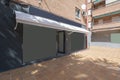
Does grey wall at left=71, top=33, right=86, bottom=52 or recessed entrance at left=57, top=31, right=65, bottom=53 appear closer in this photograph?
recessed entrance at left=57, top=31, right=65, bottom=53

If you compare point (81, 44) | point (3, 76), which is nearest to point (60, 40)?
point (81, 44)

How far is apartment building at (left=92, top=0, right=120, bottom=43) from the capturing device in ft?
73.9

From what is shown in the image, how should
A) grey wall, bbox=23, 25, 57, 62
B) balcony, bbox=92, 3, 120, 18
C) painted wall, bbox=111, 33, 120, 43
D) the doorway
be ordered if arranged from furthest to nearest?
painted wall, bbox=111, 33, 120, 43, balcony, bbox=92, 3, 120, 18, the doorway, grey wall, bbox=23, 25, 57, 62

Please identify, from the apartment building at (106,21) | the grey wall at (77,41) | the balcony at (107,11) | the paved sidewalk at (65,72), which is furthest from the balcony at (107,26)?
the paved sidewalk at (65,72)

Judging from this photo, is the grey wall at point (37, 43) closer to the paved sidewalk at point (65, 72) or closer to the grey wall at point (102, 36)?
the paved sidewalk at point (65, 72)

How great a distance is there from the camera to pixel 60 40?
14523 millimetres

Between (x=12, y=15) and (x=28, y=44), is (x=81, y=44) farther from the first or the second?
(x=12, y=15)

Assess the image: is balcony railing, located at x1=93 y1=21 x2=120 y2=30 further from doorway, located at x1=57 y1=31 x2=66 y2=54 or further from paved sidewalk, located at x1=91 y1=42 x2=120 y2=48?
doorway, located at x1=57 y1=31 x2=66 y2=54

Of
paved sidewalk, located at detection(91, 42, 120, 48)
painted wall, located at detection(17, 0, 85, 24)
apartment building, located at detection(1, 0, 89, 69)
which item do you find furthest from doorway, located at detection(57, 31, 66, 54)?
paved sidewalk, located at detection(91, 42, 120, 48)

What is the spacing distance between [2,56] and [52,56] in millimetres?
5441

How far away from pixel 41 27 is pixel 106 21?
2030 centimetres

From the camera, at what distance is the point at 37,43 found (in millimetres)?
9547

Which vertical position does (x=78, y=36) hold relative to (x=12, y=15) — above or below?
below

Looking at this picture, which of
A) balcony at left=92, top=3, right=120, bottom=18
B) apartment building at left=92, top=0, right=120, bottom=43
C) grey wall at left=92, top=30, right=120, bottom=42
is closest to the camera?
balcony at left=92, top=3, right=120, bottom=18
